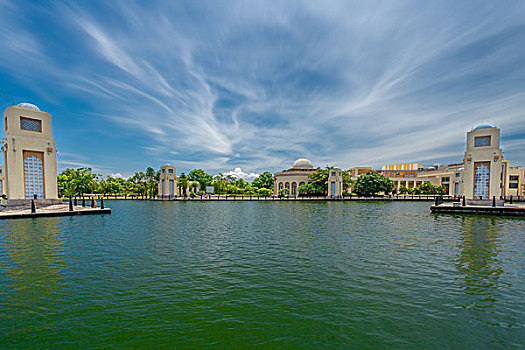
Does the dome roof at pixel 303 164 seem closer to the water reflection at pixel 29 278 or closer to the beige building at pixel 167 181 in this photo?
the beige building at pixel 167 181

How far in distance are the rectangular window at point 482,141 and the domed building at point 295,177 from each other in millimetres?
51801

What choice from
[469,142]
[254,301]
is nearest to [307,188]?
[469,142]

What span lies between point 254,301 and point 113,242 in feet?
38.8

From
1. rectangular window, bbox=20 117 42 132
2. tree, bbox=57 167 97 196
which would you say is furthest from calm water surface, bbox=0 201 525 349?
tree, bbox=57 167 97 196

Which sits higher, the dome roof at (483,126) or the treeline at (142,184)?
the dome roof at (483,126)

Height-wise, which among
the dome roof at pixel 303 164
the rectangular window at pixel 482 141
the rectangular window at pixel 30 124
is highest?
the rectangular window at pixel 30 124

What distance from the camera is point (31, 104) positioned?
30828 millimetres

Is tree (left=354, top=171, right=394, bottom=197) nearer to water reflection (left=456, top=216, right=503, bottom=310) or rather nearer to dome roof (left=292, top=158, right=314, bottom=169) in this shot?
dome roof (left=292, top=158, right=314, bottom=169)

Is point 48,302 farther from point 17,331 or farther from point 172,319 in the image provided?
point 172,319

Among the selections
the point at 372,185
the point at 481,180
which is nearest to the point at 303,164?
the point at 372,185

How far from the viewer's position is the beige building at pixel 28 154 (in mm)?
28969

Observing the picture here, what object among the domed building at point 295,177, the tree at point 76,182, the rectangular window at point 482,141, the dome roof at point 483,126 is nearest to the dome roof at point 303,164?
the domed building at point 295,177

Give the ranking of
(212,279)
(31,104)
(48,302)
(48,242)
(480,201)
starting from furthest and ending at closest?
(480,201) < (31,104) < (48,242) < (212,279) < (48,302)

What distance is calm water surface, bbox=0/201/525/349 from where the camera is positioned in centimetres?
590
